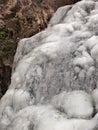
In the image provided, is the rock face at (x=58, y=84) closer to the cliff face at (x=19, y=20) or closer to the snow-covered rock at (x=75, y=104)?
the snow-covered rock at (x=75, y=104)

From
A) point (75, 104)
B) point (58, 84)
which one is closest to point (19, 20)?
point (58, 84)

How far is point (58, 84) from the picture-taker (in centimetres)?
346

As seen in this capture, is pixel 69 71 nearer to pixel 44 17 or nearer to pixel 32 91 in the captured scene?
pixel 32 91

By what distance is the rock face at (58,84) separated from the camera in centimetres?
299

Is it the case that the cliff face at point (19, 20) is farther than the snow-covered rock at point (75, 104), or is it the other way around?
the cliff face at point (19, 20)

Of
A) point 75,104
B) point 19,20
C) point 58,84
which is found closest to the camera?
point 75,104

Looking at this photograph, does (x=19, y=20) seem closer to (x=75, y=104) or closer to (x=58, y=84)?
(x=58, y=84)

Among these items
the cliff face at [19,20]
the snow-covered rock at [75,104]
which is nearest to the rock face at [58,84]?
the snow-covered rock at [75,104]

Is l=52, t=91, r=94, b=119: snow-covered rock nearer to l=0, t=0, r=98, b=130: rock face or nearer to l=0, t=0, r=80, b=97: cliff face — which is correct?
l=0, t=0, r=98, b=130: rock face

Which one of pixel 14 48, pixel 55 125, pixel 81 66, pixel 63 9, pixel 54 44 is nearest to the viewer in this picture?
pixel 55 125

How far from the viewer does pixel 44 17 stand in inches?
219

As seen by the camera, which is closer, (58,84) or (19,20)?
(58,84)

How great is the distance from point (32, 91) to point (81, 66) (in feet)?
1.80

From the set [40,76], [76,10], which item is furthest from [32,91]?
[76,10]
